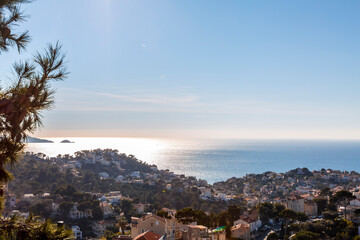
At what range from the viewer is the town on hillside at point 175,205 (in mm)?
18906

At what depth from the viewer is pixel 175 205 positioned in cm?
3853

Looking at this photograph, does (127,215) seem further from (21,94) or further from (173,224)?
(21,94)

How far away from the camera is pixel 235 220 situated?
24625mm

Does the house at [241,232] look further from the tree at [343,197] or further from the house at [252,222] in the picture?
the tree at [343,197]

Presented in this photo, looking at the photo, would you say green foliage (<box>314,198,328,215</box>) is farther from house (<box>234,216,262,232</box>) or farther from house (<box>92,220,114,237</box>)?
house (<box>92,220,114,237</box>)

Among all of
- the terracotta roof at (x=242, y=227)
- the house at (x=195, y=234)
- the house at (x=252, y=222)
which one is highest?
the house at (x=195, y=234)

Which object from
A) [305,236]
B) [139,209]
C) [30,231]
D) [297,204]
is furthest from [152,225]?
[297,204]

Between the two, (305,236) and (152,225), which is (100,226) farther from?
(305,236)

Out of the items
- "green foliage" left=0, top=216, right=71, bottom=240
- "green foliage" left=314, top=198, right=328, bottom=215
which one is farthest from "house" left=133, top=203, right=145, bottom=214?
"green foliage" left=0, top=216, right=71, bottom=240

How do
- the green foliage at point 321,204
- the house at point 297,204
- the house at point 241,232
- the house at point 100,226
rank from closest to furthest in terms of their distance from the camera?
the house at point 241,232
the house at point 100,226
the green foliage at point 321,204
the house at point 297,204

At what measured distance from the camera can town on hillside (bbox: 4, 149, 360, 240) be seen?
18906 millimetres

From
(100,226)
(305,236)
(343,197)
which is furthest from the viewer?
(100,226)

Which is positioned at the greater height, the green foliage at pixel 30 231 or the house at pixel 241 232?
the green foliage at pixel 30 231

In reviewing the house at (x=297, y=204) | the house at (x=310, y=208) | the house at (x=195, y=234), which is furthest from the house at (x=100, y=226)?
the house at (x=310, y=208)
